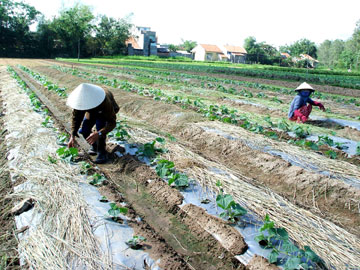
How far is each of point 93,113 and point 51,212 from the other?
1862 millimetres

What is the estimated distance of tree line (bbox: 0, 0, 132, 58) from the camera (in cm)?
5325

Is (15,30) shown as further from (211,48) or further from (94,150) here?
(94,150)

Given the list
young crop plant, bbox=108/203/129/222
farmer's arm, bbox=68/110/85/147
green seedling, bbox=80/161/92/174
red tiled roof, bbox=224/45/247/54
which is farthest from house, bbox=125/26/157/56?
young crop plant, bbox=108/203/129/222

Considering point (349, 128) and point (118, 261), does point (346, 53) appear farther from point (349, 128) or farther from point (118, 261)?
point (118, 261)

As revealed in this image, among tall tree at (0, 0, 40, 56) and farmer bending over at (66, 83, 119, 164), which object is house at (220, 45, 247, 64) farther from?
farmer bending over at (66, 83, 119, 164)

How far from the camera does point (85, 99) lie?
3.86 m

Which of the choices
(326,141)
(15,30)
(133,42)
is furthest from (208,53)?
(326,141)

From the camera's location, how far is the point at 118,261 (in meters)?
2.38

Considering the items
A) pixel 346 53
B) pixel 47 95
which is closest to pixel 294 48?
pixel 346 53

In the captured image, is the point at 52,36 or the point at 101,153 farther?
the point at 52,36

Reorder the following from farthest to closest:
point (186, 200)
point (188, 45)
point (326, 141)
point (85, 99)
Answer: point (188, 45), point (326, 141), point (85, 99), point (186, 200)

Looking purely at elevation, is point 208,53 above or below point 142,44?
below

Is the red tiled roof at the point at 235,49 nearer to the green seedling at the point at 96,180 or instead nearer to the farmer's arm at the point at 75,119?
the farmer's arm at the point at 75,119

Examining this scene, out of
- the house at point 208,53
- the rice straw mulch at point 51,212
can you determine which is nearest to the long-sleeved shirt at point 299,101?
the rice straw mulch at point 51,212
